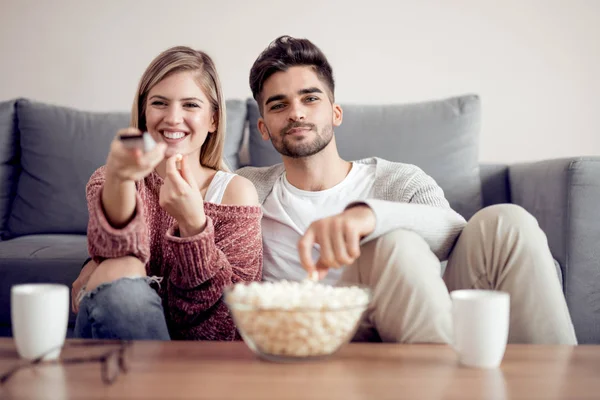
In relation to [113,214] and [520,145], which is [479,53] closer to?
[520,145]

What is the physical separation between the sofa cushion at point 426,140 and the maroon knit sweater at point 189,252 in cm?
73

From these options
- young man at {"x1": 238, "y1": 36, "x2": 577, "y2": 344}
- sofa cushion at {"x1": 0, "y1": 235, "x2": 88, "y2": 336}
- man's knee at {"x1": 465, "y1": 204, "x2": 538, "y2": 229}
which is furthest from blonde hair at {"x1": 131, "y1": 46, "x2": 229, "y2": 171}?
man's knee at {"x1": 465, "y1": 204, "x2": 538, "y2": 229}

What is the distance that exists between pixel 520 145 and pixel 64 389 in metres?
2.27

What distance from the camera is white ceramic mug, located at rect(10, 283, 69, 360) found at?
834 millimetres

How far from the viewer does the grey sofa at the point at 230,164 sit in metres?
1.80

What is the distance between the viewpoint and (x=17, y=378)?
0.77 metres

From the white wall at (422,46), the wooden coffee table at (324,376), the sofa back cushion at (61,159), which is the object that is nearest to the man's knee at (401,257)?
the wooden coffee table at (324,376)

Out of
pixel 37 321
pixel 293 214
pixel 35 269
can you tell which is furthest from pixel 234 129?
pixel 37 321

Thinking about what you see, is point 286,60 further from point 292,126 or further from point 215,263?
point 215,263

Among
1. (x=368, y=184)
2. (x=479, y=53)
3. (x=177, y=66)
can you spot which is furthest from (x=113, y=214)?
(x=479, y=53)

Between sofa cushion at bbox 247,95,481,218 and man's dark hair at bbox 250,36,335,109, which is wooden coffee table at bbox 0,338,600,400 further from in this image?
sofa cushion at bbox 247,95,481,218

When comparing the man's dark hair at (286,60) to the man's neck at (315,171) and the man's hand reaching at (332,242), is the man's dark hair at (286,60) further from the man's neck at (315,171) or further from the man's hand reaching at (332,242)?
the man's hand reaching at (332,242)

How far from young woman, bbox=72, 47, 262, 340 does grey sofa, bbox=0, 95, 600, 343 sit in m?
0.51

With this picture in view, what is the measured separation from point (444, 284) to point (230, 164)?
131cm
